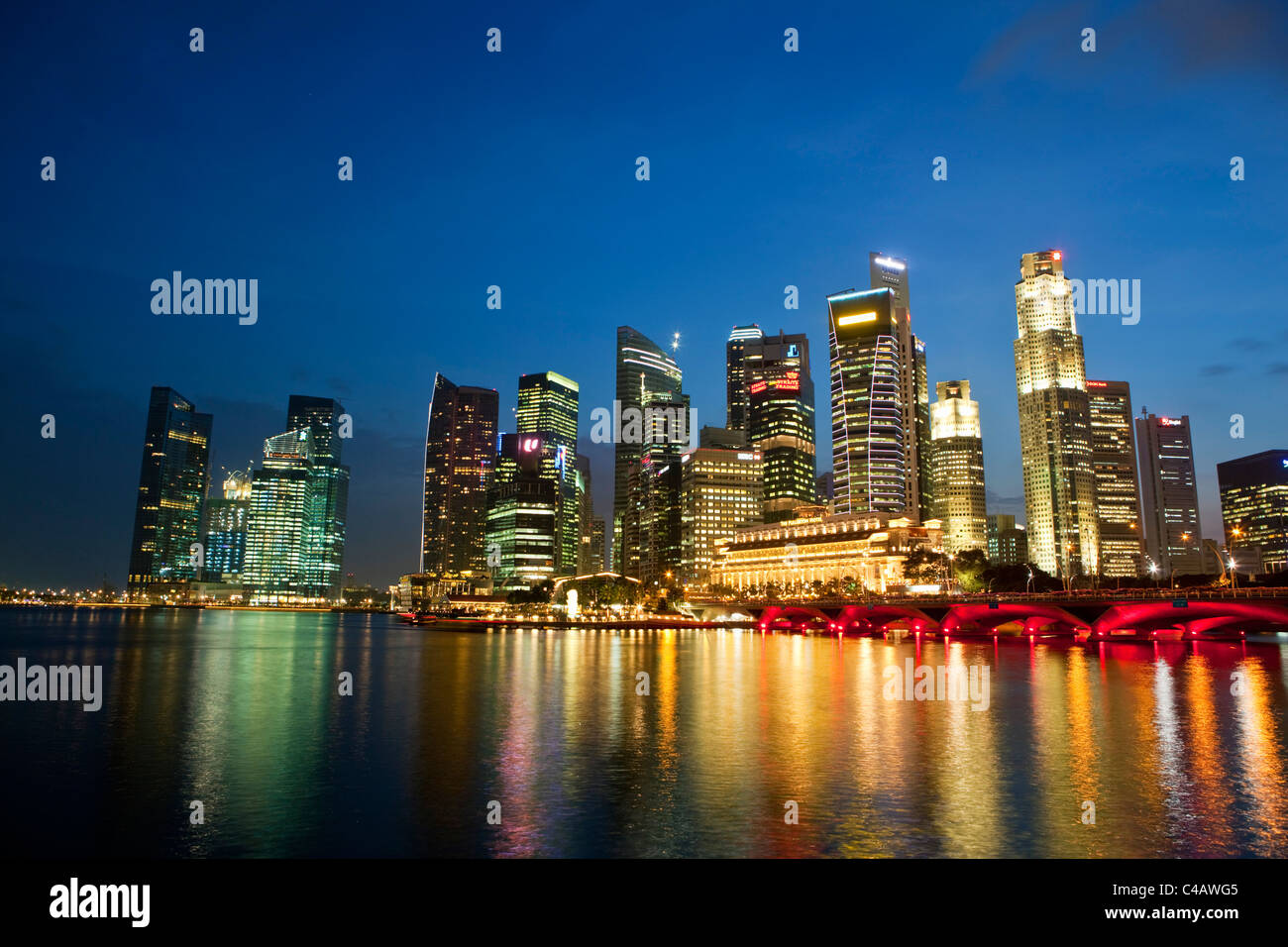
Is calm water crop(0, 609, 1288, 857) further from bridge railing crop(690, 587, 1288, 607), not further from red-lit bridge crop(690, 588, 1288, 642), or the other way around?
red-lit bridge crop(690, 588, 1288, 642)

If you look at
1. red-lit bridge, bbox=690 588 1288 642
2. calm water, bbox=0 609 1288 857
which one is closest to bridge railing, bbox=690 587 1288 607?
red-lit bridge, bbox=690 588 1288 642

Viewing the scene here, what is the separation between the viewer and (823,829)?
2291cm

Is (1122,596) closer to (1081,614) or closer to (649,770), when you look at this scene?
(1081,614)

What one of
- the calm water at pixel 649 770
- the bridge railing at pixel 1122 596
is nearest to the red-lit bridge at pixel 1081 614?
the bridge railing at pixel 1122 596

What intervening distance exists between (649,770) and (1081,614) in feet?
454

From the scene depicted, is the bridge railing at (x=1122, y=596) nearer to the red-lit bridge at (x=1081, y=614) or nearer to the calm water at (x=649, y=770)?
the red-lit bridge at (x=1081, y=614)

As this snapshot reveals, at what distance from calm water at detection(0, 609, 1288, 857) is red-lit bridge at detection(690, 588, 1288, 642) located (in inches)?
1258

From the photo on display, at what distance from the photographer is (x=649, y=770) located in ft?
102

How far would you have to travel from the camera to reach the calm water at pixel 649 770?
22.4m

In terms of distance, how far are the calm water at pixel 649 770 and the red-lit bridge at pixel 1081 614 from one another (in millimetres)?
31946

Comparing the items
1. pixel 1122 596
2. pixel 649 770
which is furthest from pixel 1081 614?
pixel 649 770

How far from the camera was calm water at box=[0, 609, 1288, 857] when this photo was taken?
2239 centimetres
